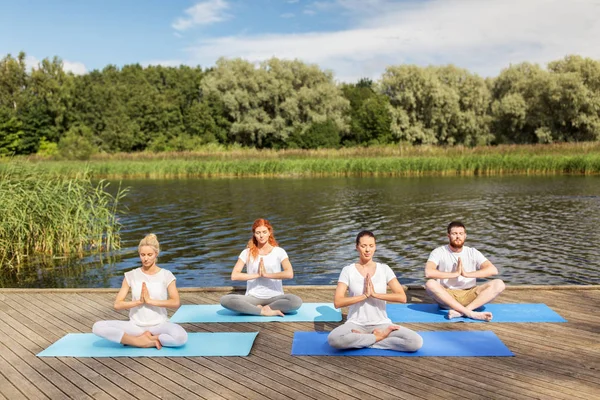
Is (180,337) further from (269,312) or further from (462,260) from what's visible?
(462,260)

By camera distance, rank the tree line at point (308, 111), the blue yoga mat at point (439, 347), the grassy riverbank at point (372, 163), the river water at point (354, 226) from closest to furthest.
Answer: the blue yoga mat at point (439, 347) → the river water at point (354, 226) → the grassy riverbank at point (372, 163) → the tree line at point (308, 111)

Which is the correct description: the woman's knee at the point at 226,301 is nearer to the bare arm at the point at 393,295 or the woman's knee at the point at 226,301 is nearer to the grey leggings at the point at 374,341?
the grey leggings at the point at 374,341

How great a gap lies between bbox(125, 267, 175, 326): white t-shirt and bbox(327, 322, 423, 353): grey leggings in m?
1.52

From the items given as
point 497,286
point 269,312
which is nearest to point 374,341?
point 269,312

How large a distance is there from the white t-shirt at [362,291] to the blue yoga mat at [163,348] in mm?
1012

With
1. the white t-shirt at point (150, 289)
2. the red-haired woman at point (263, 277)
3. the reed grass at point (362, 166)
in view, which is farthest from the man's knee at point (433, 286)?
the reed grass at point (362, 166)

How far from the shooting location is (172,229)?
16578 millimetres

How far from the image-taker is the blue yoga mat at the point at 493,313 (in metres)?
5.80

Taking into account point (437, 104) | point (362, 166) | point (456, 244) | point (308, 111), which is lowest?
point (456, 244)

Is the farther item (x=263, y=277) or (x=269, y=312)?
(x=263, y=277)

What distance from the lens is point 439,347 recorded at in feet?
16.3

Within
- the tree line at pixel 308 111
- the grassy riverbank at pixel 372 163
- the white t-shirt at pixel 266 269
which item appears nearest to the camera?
the white t-shirt at pixel 266 269

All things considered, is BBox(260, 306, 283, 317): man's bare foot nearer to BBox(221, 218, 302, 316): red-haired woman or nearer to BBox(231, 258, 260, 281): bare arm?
BBox(221, 218, 302, 316): red-haired woman

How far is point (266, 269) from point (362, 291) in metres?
1.58
